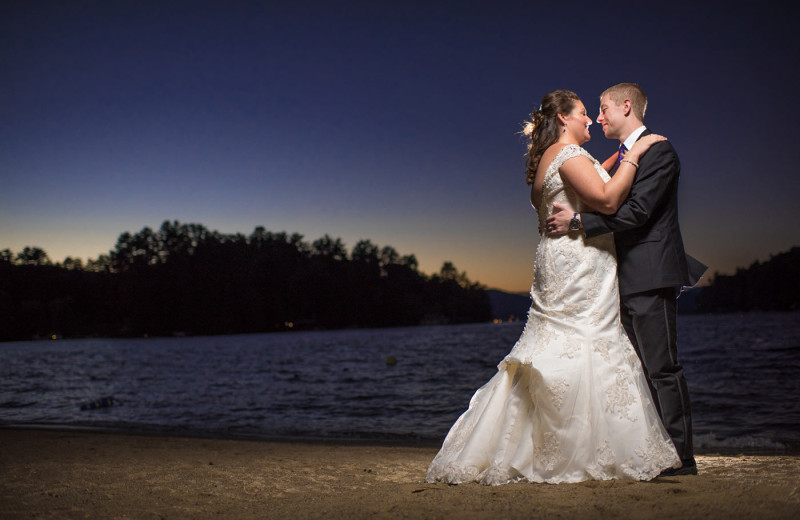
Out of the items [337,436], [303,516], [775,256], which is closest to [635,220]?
[303,516]

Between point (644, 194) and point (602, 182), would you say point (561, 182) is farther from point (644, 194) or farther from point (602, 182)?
point (644, 194)

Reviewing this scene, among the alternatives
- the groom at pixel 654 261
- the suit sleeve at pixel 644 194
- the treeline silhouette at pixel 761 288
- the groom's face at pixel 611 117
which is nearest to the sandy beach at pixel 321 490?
the groom at pixel 654 261

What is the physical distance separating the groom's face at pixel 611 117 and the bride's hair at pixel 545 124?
196 millimetres

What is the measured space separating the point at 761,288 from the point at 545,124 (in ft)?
498

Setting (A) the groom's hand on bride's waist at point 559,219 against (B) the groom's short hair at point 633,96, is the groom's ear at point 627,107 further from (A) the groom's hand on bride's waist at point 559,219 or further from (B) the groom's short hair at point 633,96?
(A) the groom's hand on bride's waist at point 559,219

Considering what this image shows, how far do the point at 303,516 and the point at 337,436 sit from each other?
6.96 m

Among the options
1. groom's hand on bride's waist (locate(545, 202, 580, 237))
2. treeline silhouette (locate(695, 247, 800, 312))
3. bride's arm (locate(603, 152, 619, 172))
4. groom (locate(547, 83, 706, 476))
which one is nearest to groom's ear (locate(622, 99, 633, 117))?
groom (locate(547, 83, 706, 476))

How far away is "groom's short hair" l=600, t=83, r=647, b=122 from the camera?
3.95 meters

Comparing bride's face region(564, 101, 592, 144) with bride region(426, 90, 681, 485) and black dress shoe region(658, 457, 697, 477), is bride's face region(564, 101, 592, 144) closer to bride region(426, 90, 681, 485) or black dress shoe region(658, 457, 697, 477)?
bride region(426, 90, 681, 485)

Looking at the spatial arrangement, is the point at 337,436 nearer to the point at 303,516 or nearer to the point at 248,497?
the point at 248,497

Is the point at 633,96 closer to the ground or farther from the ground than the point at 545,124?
farther from the ground

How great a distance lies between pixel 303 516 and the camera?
3.18m

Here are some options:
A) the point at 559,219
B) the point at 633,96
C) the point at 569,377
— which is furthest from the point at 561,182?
the point at 569,377

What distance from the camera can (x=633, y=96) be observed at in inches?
156
